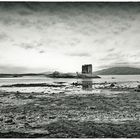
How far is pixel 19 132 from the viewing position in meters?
6.65

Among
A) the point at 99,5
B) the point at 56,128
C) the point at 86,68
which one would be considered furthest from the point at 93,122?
the point at 86,68

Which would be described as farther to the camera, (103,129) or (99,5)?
(99,5)

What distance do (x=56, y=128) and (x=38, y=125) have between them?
0.86 metres

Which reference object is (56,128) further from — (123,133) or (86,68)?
(86,68)

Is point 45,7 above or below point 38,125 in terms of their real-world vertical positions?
above

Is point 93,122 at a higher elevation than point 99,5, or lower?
lower

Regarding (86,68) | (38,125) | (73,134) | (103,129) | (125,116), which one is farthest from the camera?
(86,68)

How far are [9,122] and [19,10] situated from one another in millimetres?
4633

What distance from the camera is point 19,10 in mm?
7891

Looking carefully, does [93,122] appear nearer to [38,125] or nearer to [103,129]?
[103,129]

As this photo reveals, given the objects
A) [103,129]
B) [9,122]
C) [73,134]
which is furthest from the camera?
[9,122]

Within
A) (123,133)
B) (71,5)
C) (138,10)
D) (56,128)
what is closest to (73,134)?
(56,128)

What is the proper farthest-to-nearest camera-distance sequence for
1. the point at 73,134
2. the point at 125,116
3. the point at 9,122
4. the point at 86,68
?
the point at 86,68 < the point at 125,116 < the point at 9,122 < the point at 73,134

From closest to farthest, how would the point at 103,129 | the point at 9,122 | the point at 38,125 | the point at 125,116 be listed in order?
1. the point at 103,129
2. the point at 38,125
3. the point at 9,122
4. the point at 125,116
